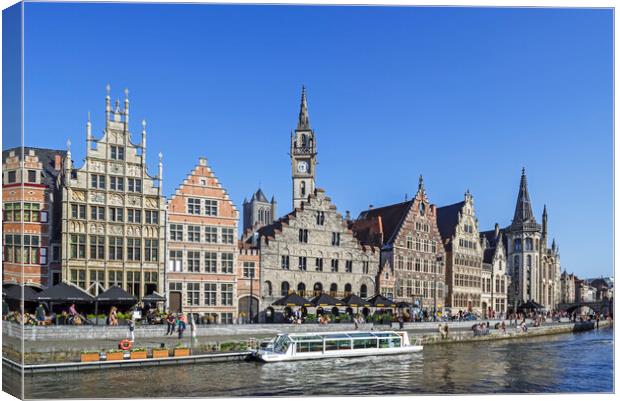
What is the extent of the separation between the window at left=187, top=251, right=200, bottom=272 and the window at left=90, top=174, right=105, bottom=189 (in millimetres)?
6466

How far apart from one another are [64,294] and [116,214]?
5946 millimetres

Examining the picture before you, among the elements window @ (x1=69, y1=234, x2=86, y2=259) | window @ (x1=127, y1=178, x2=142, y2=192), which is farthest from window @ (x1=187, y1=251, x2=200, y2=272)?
window @ (x1=69, y1=234, x2=86, y2=259)

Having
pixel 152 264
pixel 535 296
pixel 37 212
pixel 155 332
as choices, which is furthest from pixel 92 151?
pixel 535 296

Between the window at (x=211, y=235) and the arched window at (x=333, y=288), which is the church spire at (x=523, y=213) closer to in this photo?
the arched window at (x=333, y=288)

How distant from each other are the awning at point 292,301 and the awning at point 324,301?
0.43 meters

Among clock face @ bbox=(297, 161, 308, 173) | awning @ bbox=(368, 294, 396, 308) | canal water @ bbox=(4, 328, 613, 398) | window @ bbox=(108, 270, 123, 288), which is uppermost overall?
clock face @ bbox=(297, 161, 308, 173)

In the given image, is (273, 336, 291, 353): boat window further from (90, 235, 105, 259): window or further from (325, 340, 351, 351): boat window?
(90, 235, 105, 259): window

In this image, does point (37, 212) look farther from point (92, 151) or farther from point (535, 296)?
point (535, 296)

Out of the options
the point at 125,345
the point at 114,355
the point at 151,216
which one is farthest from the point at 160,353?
the point at 151,216

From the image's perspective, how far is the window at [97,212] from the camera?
1590 inches

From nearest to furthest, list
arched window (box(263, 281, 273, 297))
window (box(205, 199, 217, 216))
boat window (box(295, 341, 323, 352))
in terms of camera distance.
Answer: boat window (box(295, 341, 323, 352)) → window (box(205, 199, 217, 216)) → arched window (box(263, 281, 273, 297))

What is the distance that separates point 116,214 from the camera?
4116 cm

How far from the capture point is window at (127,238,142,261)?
4147 centimetres

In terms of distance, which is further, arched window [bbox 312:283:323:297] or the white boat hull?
arched window [bbox 312:283:323:297]
